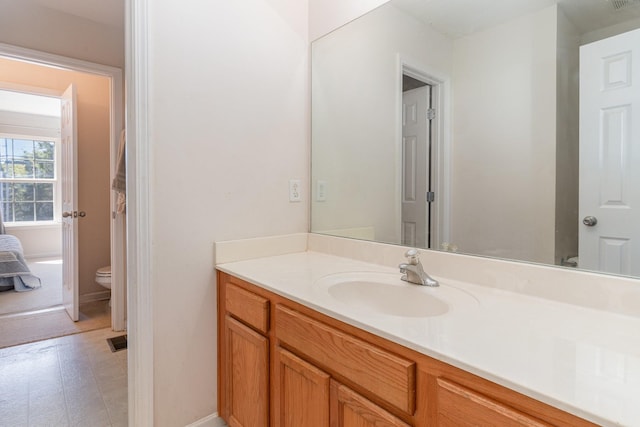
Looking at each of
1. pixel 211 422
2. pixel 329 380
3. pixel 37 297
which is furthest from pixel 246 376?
pixel 37 297

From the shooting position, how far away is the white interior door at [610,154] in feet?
2.95

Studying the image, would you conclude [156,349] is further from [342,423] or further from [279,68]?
[279,68]

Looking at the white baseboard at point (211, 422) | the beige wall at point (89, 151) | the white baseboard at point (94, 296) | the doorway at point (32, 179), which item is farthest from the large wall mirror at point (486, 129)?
the doorway at point (32, 179)

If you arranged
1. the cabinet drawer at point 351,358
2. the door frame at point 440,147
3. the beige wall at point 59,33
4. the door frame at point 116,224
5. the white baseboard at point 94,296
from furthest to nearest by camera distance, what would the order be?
the white baseboard at point 94,296
the door frame at point 116,224
the beige wall at point 59,33
the door frame at point 440,147
the cabinet drawer at point 351,358

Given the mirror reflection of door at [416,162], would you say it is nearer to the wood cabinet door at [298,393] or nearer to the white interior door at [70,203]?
the wood cabinet door at [298,393]

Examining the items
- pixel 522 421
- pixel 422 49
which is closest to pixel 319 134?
pixel 422 49

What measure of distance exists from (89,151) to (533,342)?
3.86 m

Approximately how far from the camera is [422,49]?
1.43 meters

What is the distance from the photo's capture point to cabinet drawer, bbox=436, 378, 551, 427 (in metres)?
0.57

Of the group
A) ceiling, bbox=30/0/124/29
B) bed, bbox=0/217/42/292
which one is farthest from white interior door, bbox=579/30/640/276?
bed, bbox=0/217/42/292

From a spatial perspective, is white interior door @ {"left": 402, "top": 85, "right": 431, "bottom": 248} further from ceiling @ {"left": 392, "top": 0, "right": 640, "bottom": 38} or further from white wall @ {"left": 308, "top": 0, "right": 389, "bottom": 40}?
white wall @ {"left": 308, "top": 0, "right": 389, "bottom": 40}

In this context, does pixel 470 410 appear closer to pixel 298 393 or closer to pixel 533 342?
pixel 533 342

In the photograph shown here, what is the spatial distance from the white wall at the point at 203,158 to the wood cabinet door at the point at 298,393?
1.64 ft

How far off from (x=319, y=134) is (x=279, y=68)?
1.30 ft
